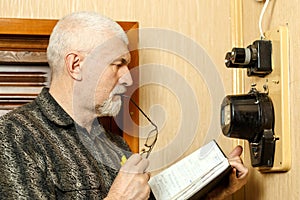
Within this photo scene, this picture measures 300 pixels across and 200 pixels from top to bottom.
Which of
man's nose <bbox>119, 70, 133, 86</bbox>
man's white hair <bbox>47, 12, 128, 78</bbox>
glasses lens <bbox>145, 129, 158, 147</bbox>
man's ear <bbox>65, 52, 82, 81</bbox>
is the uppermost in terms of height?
man's white hair <bbox>47, 12, 128, 78</bbox>

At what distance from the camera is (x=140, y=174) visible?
141 centimetres

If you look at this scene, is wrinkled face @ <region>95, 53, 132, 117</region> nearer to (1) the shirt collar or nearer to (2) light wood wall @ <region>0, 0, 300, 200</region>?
(1) the shirt collar

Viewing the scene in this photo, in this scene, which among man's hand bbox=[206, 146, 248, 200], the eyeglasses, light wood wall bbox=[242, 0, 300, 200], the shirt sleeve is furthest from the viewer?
the eyeglasses

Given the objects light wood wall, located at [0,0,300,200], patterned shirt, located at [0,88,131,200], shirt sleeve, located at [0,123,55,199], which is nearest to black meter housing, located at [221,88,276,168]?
light wood wall, located at [0,0,300,200]

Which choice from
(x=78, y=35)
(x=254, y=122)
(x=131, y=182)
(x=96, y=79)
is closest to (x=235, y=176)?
(x=254, y=122)

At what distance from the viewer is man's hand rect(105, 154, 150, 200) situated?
4.51 feet

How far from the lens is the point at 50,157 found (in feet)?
4.74

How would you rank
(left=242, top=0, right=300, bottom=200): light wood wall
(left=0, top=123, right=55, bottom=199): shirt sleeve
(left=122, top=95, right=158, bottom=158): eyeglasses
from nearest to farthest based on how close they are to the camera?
(left=0, top=123, right=55, bottom=199): shirt sleeve < (left=242, top=0, right=300, bottom=200): light wood wall < (left=122, top=95, right=158, bottom=158): eyeglasses

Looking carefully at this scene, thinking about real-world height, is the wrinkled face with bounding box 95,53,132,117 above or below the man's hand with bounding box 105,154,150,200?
above

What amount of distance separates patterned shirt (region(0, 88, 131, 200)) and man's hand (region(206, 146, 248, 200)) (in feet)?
0.94

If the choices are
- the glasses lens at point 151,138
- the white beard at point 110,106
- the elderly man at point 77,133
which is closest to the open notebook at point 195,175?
the elderly man at point 77,133

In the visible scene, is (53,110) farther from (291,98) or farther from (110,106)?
(291,98)

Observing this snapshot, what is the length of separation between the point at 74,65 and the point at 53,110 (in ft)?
0.47

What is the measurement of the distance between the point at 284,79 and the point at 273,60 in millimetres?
76
